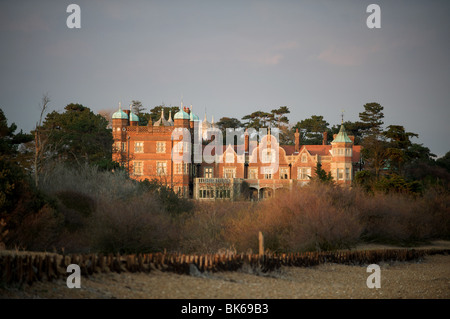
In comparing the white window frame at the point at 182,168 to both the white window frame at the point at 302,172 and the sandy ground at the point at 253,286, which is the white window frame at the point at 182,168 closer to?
the white window frame at the point at 302,172

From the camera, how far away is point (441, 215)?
30.8 m

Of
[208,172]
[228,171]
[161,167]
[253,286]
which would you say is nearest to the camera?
[253,286]

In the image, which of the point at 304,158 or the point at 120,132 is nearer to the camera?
the point at 120,132

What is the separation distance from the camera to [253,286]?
13.6m

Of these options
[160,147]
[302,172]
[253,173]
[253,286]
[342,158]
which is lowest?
[253,286]

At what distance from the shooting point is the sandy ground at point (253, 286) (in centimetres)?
1149

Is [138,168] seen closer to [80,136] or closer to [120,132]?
[120,132]

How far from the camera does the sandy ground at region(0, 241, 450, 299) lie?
37.7ft

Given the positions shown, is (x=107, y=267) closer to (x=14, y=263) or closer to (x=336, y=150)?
(x=14, y=263)

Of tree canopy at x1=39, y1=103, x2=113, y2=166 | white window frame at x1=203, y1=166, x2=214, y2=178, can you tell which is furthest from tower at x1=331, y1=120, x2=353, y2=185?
tree canopy at x1=39, y1=103, x2=113, y2=166

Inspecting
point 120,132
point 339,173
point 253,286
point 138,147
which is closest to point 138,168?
point 138,147

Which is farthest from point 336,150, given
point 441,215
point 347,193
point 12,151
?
point 12,151
